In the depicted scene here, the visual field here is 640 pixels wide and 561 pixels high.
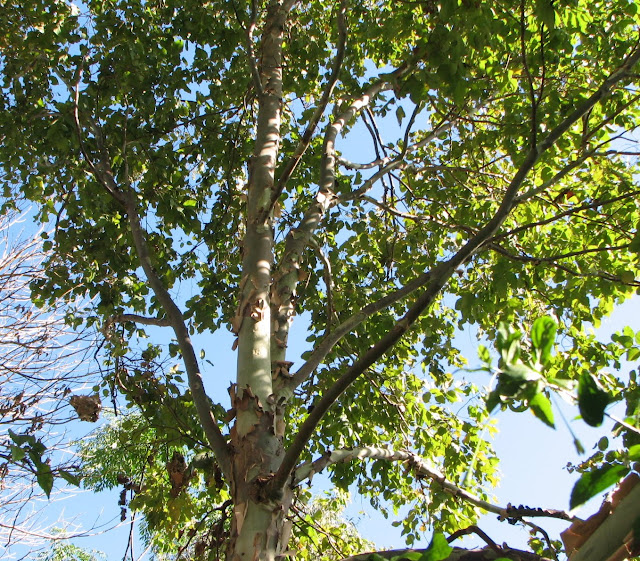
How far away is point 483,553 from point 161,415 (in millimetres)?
3204

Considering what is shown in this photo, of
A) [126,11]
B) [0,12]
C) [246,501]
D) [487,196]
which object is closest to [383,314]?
[487,196]

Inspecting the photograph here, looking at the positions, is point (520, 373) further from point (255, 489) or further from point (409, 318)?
point (255, 489)

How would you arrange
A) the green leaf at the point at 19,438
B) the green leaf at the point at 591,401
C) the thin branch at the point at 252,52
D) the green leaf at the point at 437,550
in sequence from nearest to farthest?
the green leaf at the point at 591,401, the green leaf at the point at 437,550, the green leaf at the point at 19,438, the thin branch at the point at 252,52

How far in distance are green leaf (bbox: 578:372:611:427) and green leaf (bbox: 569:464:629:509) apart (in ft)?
0.25

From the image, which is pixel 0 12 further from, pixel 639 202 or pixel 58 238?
pixel 639 202

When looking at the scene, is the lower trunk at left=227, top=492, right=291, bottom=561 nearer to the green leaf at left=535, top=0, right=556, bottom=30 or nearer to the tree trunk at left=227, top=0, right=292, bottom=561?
the tree trunk at left=227, top=0, right=292, bottom=561

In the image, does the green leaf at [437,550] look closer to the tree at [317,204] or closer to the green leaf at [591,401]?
the green leaf at [591,401]

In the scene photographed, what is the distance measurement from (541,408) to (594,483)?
4.7 inches

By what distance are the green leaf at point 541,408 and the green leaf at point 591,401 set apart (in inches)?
2.3

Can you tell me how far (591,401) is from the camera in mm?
751

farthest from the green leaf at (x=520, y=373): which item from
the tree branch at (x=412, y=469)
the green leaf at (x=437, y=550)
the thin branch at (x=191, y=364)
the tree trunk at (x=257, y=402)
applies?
the thin branch at (x=191, y=364)

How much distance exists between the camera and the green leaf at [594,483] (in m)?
0.74

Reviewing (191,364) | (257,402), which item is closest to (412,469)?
(257,402)

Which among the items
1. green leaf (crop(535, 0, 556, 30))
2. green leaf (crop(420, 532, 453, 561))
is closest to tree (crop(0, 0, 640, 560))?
green leaf (crop(535, 0, 556, 30))
